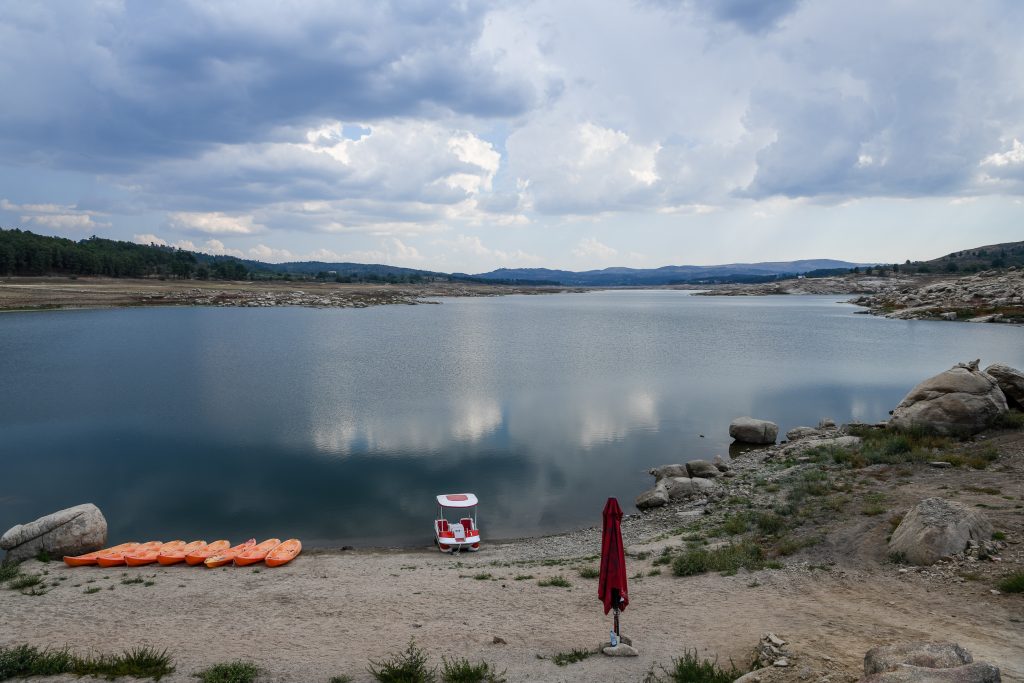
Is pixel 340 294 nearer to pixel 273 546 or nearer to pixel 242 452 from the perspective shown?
pixel 242 452

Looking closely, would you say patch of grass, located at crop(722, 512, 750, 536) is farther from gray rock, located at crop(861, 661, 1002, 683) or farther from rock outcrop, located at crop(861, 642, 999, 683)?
gray rock, located at crop(861, 661, 1002, 683)

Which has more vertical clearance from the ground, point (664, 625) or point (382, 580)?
point (664, 625)

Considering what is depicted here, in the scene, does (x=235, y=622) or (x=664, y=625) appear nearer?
(x=664, y=625)

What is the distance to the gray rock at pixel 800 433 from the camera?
25797 mm

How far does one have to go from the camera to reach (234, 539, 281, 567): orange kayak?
1484 cm

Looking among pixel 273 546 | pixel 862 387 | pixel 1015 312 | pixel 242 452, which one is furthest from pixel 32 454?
pixel 1015 312

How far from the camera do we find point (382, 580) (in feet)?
43.9

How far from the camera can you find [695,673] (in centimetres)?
777

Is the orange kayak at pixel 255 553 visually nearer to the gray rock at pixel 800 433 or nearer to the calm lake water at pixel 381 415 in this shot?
the calm lake water at pixel 381 415

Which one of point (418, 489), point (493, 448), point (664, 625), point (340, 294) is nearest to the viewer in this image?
point (664, 625)

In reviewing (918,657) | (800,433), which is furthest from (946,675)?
(800,433)

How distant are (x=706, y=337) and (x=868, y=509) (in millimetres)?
57132

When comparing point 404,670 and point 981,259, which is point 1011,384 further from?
point 981,259

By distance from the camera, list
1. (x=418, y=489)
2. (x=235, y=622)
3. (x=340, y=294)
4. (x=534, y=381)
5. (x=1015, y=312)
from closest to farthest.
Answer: (x=235, y=622) → (x=418, y=489) → (x=534, y=381) → (x=1015, y=312) → (x=340, y=294)
